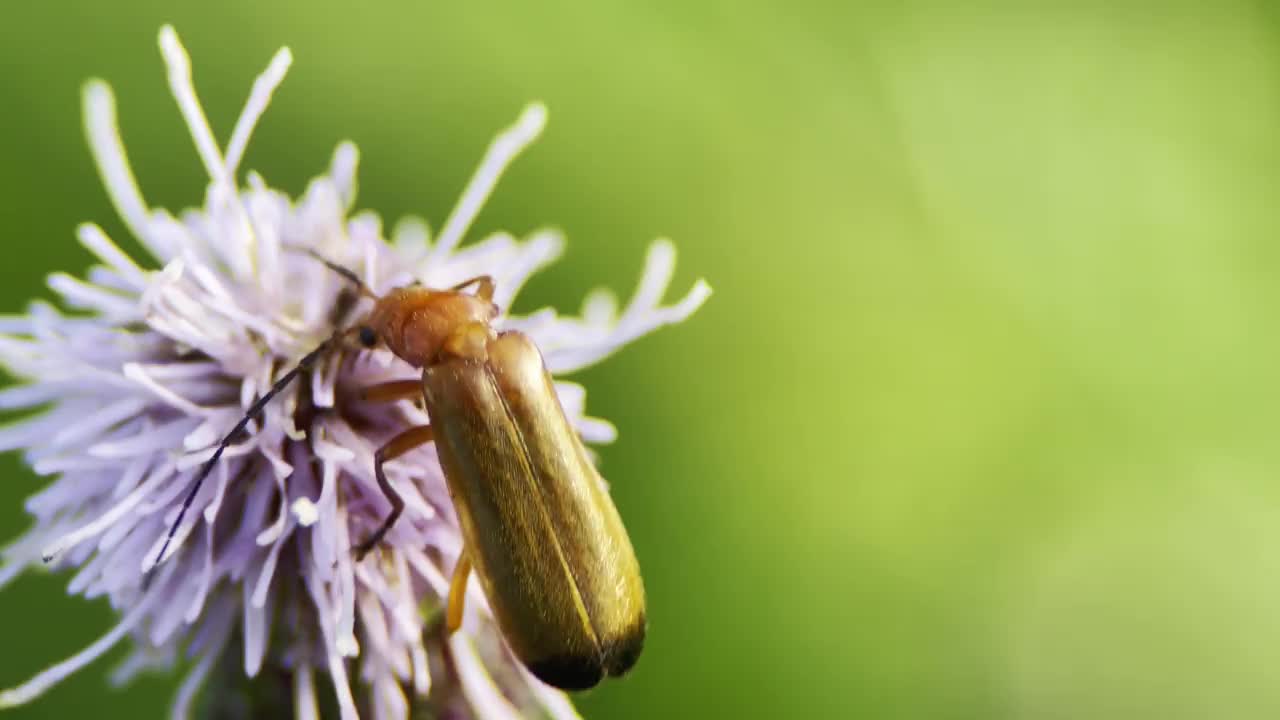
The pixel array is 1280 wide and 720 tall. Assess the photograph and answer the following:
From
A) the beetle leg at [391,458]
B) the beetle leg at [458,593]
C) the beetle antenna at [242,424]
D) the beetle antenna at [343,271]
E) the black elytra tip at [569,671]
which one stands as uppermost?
the beetle antenna at [343,271]

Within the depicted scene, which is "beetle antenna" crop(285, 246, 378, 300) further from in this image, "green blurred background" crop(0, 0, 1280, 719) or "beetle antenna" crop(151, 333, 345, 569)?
"green blurred background" crop(0, 0, 1280, 719)

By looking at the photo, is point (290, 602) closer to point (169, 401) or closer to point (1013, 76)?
point (169, 401)

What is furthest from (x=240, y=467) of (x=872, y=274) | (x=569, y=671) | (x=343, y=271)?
(x=872, y=274)

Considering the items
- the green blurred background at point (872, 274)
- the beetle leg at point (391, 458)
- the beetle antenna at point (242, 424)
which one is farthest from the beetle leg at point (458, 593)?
the green blurred background at point (872, 274)

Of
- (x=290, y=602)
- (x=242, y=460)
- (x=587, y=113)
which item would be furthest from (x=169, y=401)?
(x=587, y=113)

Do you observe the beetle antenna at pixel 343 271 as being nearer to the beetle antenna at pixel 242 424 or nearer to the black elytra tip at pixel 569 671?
the beetle antenna at pixel 242 424

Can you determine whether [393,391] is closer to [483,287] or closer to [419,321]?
[419,321]

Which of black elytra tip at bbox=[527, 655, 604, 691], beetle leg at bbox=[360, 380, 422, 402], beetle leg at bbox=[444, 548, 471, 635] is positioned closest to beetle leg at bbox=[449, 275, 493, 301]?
beetle leg at bbox=[360, 380, 422, 402]
